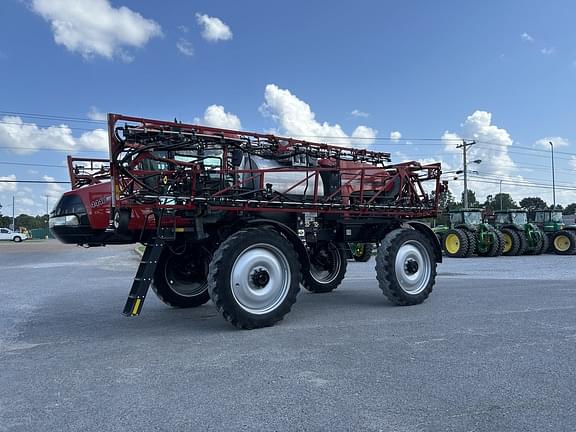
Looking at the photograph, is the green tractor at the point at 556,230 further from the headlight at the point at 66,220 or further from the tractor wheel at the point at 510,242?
the headlight at the point at 66,220

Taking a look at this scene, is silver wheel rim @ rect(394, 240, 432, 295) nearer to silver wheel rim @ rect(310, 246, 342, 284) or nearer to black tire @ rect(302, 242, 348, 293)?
black tire @ rect(302, 242, 348, 293)

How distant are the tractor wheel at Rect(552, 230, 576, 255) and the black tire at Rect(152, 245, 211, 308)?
2131cm

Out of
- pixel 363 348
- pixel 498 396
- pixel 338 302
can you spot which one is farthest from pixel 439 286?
pixel 498 396

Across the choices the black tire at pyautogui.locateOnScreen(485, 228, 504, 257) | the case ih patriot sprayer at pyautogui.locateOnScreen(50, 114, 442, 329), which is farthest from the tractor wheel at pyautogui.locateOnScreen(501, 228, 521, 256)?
the case ih patriot sprayer at pyautogui.locateOnScreen(50, 114, 442, 329)

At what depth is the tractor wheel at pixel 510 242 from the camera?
23234 mm

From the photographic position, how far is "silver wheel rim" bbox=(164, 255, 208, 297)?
8258mm

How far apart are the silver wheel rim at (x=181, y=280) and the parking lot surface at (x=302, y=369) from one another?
1.23ft

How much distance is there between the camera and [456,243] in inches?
892

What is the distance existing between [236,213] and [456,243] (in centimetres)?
1800

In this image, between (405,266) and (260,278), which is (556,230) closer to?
(405,266)

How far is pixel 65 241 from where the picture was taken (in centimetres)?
693

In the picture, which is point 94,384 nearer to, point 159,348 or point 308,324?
point 159,348

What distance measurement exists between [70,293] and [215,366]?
728 cm

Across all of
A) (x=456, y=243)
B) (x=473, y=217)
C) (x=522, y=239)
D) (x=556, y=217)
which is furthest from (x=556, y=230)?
(x=456, y=243)
